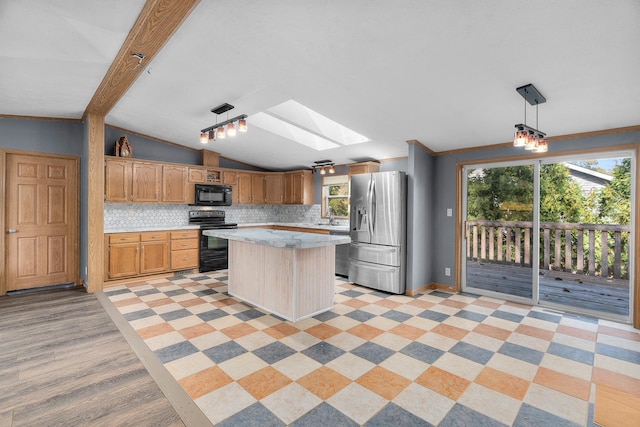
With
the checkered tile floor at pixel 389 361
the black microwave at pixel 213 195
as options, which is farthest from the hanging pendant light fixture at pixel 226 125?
the checkered tile floor at pixel 389 361

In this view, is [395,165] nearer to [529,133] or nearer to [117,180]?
[529,133]

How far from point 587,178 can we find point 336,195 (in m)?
4.15

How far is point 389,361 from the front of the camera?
2609mm

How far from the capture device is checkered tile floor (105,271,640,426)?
199 cm

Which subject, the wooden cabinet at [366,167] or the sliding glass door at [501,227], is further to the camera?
the wooden cabinet at [366,167]

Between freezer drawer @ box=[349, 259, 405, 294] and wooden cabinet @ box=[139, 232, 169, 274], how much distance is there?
10.7 ft

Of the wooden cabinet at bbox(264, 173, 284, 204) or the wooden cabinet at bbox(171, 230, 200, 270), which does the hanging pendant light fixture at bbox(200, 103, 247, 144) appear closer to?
the wooden cabinet at bbox(171, 230, 200, 270)

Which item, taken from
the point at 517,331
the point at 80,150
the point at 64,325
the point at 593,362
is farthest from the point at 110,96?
the point at 593,362

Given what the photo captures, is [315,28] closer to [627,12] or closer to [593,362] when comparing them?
[627,12]

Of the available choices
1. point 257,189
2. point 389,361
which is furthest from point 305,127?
point 389,361

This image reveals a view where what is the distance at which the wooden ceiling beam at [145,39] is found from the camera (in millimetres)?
2064

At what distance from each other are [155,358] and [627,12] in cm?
411

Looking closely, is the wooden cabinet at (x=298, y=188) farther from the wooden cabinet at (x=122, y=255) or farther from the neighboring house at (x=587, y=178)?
the neighboring house at (x=587, y=178)

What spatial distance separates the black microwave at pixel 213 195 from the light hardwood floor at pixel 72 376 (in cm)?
286
